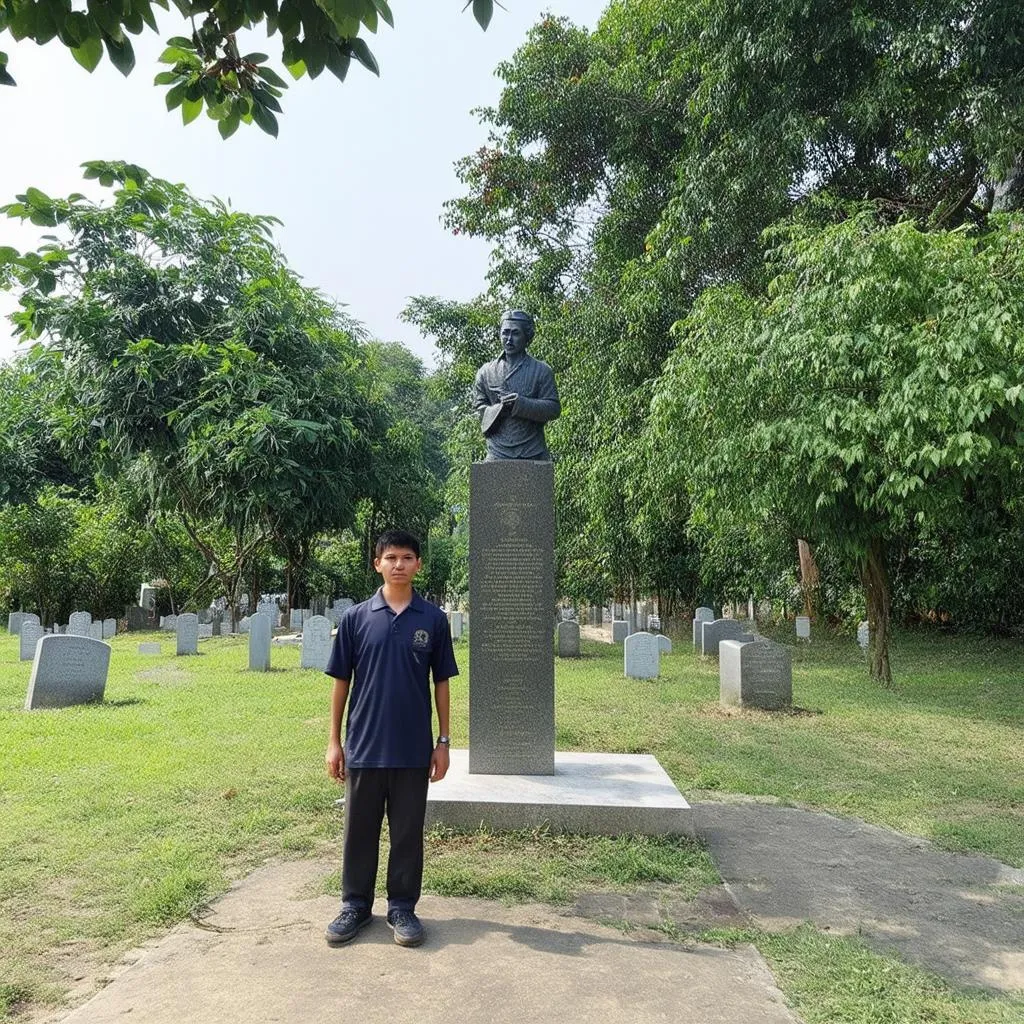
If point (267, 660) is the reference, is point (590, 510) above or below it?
above

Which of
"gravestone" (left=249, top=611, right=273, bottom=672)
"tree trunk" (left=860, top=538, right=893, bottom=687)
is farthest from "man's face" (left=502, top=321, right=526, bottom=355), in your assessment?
"gravestone" (left=249, top=611, right=273, bottom=672)


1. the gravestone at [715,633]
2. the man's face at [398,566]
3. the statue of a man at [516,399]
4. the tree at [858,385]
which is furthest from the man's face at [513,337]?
the gravestone at [715,633]

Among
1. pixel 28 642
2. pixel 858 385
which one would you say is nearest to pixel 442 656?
pixel 858 385

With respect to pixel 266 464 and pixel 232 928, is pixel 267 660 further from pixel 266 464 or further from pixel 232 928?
pixel 232 928

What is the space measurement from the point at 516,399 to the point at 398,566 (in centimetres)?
285

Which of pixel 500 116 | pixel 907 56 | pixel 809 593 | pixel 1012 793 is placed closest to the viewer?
pixel 1012 793

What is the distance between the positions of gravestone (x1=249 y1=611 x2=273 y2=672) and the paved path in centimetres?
1039

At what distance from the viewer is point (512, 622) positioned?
6.22m

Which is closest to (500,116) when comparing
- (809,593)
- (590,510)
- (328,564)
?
(590,510)

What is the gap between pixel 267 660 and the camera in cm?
1502

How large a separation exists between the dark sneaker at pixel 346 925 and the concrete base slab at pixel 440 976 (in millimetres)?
38

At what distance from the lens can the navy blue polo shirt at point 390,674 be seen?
381cm

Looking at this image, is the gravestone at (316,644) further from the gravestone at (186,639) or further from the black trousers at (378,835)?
the black trousers at (378,835)

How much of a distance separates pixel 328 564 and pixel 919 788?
3674 cm
